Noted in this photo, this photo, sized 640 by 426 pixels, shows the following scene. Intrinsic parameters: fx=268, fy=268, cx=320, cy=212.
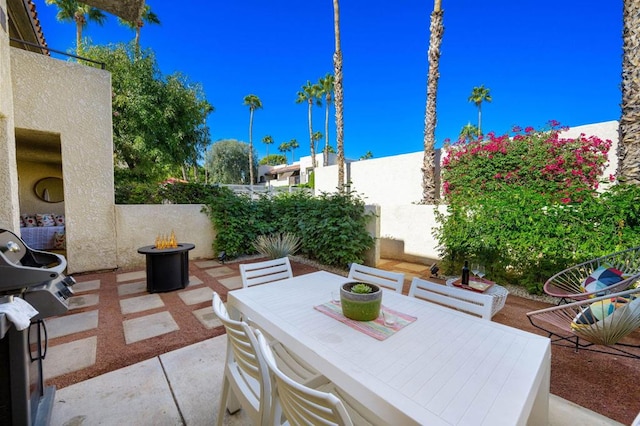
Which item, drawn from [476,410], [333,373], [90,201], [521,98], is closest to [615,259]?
[476,410]

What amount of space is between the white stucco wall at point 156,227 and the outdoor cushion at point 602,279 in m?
6.22

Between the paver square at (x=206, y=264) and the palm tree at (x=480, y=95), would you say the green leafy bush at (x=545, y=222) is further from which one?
the palm tree at (x=480, y=95)

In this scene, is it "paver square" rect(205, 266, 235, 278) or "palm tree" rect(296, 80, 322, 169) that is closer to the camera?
"paver square" rect(205, 266, 235, 278)

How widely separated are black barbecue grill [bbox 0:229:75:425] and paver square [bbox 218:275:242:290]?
2.53 metres

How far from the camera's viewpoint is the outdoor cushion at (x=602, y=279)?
2568 millimetres

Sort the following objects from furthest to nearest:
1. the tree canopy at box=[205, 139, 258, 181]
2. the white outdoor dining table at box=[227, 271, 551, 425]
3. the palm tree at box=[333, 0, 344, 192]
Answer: the tree canopy at box=[205, 139, 258, 181] < the palm tree at box=[333, 0, 344, 192] < the white outdoor dining table at box=[227, 271, 551, 425]

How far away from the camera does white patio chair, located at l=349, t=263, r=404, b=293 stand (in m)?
2.06

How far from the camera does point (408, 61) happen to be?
40.9ft

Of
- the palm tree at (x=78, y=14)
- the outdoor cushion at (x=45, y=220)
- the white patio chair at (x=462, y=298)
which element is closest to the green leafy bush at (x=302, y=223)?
the white patio chair at (x=462, y=298)

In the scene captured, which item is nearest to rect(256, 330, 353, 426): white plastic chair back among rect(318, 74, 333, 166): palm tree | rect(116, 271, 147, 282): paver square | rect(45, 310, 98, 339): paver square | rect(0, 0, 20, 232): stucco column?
rect(45, 310, 98, 339): paver square

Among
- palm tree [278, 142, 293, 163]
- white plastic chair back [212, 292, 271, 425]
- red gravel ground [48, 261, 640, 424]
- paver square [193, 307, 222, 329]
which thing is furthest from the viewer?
palm tree [278, 142, 293, 163]

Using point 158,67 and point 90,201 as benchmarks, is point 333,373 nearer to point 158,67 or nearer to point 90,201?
point 90,201

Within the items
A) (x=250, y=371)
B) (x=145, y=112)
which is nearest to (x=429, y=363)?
(x=250, y=371)

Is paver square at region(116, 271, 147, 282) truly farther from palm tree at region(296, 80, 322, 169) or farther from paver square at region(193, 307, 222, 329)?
palm tree at region(296, 80, 322, 169)
